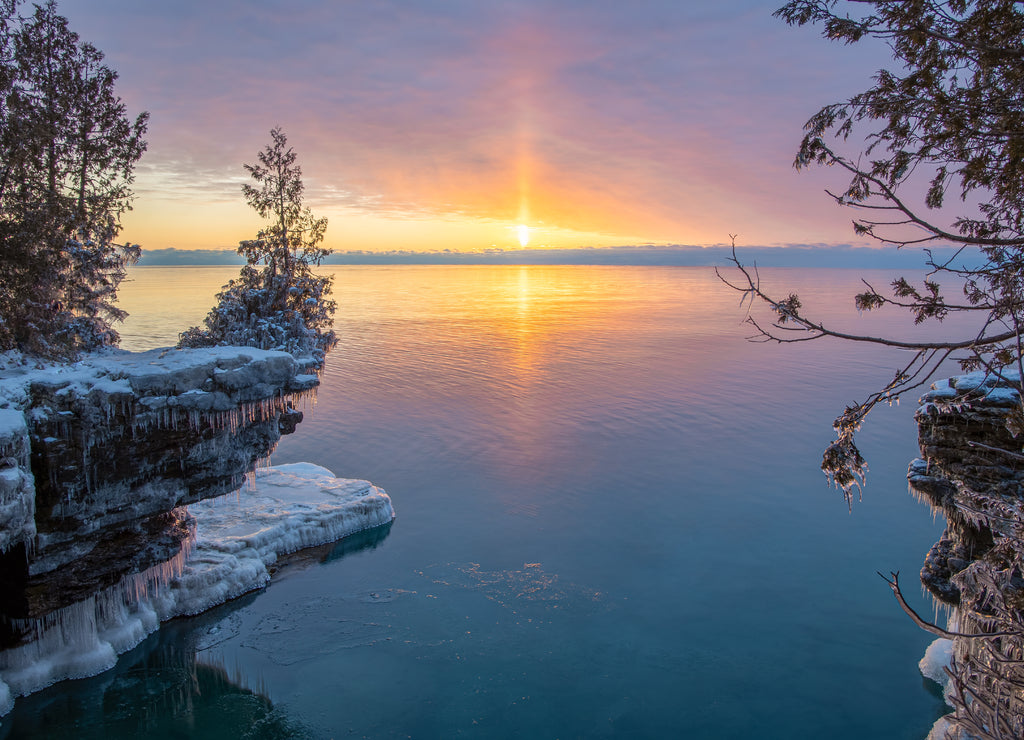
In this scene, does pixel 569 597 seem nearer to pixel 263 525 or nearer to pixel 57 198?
pixel 263 525

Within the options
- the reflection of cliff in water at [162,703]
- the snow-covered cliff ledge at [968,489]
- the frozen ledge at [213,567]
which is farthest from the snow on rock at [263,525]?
the snow-covered cliff ledge at [968,489]

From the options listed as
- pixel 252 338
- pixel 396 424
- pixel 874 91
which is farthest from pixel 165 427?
pixel 396 424

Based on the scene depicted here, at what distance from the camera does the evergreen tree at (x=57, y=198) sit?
1831 cm

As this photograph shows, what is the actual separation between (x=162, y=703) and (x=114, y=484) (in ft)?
21.3

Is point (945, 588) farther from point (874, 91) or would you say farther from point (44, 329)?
point (44, 329)

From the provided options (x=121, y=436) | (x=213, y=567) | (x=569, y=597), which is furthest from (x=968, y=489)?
(x=213, y=567)

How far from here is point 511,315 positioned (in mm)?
109125

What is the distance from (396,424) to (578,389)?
18.1m

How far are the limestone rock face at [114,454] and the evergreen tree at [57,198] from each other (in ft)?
8.35

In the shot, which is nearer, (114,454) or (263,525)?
(114,454)

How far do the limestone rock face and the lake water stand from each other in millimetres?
3906

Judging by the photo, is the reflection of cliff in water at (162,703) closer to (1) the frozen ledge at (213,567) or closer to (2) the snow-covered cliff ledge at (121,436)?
(1) the frozen ledge at (213,567)

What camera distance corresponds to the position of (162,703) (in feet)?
56.8

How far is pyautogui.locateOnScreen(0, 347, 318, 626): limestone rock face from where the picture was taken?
1495 cm
